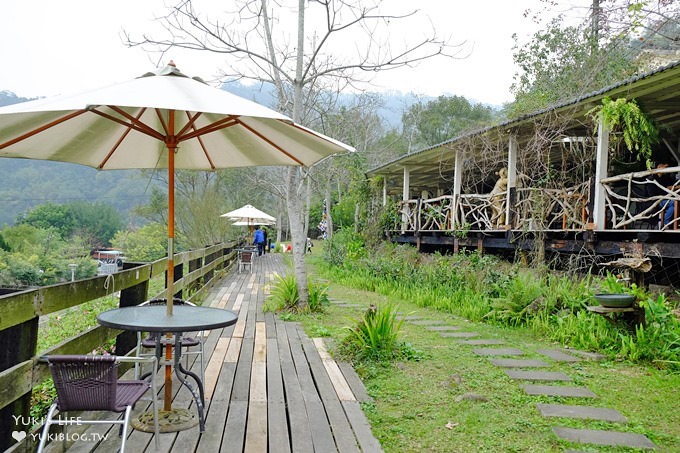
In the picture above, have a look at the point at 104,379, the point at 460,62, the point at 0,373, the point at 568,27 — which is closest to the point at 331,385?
the point at 104,379

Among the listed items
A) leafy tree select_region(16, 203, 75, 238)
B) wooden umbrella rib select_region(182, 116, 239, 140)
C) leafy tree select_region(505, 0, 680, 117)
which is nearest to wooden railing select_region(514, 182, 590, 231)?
leafy tree select_region(505, 0, 680, 117)

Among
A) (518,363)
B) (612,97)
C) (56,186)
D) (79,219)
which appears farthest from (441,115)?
(56,186)

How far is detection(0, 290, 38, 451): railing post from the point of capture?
7.73 ft

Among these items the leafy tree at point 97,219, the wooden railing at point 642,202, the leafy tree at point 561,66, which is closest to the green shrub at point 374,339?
the wooden railing at point 642,202

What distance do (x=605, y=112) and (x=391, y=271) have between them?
5265mm

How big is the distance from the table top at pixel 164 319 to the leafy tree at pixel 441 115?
36983 mm

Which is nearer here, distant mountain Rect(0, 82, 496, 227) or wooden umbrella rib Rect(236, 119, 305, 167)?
wooden umbrella rib Rect(236, 119, 305, 167)

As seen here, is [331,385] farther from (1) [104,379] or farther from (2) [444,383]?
(1) [104,379]

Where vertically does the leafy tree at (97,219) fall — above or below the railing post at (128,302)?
above

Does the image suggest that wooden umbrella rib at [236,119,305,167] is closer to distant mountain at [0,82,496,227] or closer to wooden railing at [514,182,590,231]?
wooden railing at [514,182,590,231]

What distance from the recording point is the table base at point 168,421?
→ 3.05m

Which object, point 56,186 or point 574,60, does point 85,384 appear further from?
point 56,186

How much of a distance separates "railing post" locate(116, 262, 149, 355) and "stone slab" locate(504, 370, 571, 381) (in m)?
3.22

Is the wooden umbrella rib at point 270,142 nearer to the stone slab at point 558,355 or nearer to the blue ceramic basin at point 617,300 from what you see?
the stone slab at point 558,355
